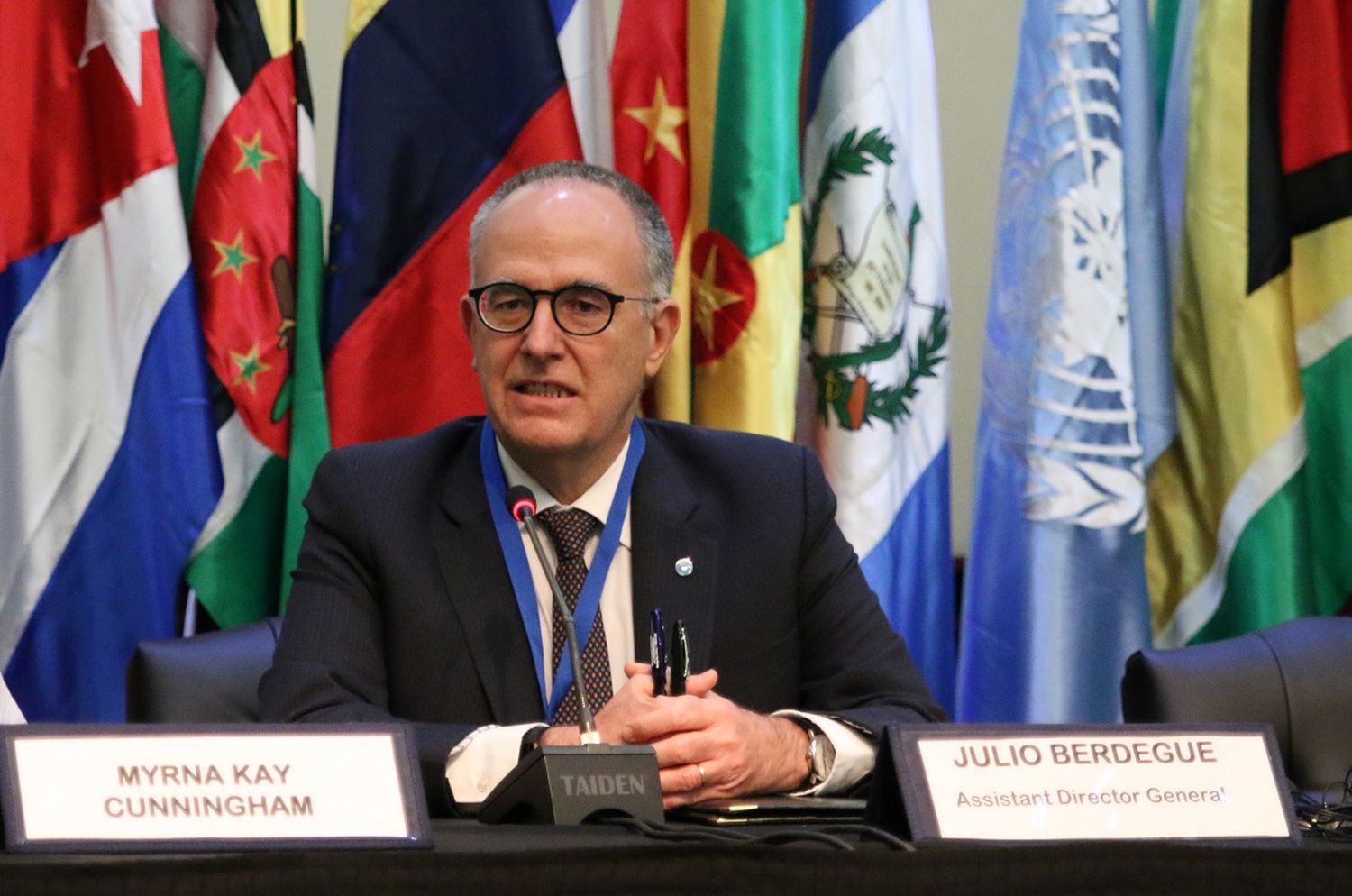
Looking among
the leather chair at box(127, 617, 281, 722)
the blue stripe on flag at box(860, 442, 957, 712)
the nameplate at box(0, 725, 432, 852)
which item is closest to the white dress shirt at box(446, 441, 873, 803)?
the leather chair at box(127, 617, 281, 722)

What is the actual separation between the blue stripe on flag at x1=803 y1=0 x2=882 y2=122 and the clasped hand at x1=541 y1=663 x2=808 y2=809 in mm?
2030

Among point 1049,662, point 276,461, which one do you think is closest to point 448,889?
point 276,461

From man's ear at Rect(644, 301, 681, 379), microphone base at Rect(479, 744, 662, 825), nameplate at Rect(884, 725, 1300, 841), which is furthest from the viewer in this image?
man's ear at Rect(644, 301, 681, 379)

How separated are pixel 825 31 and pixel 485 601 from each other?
188 centimetres

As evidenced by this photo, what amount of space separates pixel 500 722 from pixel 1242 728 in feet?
3.46

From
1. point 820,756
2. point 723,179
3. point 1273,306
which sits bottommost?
point 820,756

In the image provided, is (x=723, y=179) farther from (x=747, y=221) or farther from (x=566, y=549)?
(x=566, y=549)

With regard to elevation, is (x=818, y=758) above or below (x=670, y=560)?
below

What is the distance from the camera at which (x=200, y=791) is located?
1.38m

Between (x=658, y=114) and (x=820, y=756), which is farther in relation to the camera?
(x=658, y=114)

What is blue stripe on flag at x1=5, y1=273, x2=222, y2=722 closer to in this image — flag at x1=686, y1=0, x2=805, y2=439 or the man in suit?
the man in suit

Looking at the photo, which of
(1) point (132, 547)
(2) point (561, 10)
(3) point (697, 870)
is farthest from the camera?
(2) point (561, 10)

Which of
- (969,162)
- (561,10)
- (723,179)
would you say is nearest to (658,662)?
(723,179)

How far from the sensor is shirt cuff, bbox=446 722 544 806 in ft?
Result: 6.66
